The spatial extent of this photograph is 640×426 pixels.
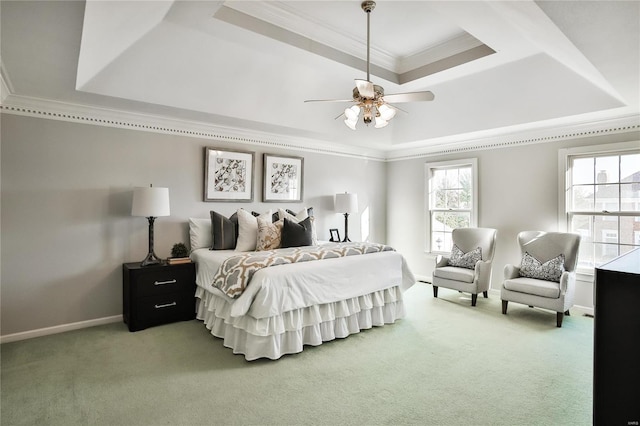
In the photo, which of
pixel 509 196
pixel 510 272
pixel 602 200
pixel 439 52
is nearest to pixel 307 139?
pixel 439 52

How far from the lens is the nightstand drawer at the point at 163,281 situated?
3.60 metres

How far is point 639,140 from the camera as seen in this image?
396cm

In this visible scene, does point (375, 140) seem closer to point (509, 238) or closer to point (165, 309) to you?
point (509, 238)

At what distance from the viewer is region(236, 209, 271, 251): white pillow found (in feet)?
13.6

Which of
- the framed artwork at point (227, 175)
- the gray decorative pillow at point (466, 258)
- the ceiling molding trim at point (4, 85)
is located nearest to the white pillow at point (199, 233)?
the framed artwork at point (227, 175)

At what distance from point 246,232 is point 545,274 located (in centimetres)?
354

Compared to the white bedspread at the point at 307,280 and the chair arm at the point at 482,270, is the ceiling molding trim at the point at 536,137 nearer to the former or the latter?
the chair arm at the point at 482,270

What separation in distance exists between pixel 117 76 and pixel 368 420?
3565 mm

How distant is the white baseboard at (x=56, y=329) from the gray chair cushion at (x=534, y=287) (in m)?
4.54

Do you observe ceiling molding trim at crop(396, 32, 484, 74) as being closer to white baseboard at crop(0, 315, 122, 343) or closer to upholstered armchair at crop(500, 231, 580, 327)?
upholstered armchair at crop(500, 231, 580, 327)

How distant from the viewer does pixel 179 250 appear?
4039mm

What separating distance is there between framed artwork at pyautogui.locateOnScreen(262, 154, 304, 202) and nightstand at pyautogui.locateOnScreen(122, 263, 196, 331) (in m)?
1.64

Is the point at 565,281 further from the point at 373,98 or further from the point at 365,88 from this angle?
the point at 365,88

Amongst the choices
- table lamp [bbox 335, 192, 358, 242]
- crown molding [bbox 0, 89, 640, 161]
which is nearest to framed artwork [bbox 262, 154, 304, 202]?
crown molding [bbox 0, 89, 640, 161]
